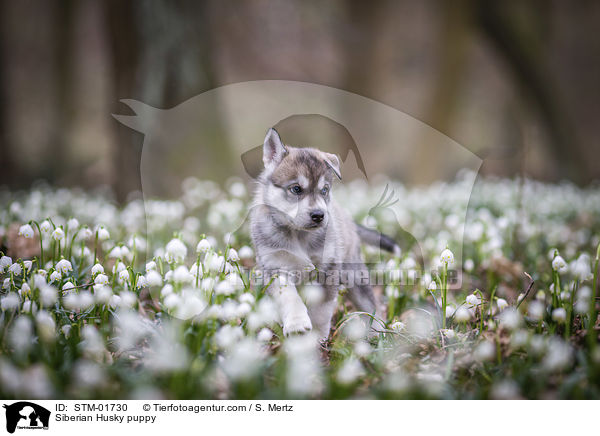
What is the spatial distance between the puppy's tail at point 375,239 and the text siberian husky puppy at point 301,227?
60 cm

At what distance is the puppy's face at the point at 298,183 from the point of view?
3.16 metres

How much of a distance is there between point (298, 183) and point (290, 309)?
3.02 ft

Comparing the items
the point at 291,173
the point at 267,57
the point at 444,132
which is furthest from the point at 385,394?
the point at 267,57

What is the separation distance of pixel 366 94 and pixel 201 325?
841cm

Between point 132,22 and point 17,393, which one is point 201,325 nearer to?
point 17,393

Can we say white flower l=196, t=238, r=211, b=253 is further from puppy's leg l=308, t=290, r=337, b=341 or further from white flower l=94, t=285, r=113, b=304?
puppy's leg l=308, t=290, r=337, b=341

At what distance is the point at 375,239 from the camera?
416 centimetres

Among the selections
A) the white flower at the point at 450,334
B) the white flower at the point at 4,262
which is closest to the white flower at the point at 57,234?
the white flower at the point at 4,262

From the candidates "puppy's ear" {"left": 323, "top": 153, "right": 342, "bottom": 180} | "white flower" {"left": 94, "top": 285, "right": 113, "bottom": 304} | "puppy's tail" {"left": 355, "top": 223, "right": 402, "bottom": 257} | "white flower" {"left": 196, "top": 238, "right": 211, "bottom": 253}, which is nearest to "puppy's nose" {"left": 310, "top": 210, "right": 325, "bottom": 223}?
"puppy's ear" {"left": 323, "top": 153, "right": 342, "bottom": 180}

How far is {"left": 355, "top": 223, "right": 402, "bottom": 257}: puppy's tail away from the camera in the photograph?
4074 millimetres

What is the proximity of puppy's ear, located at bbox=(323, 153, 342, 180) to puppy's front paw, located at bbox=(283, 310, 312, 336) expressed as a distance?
1.06 meters
